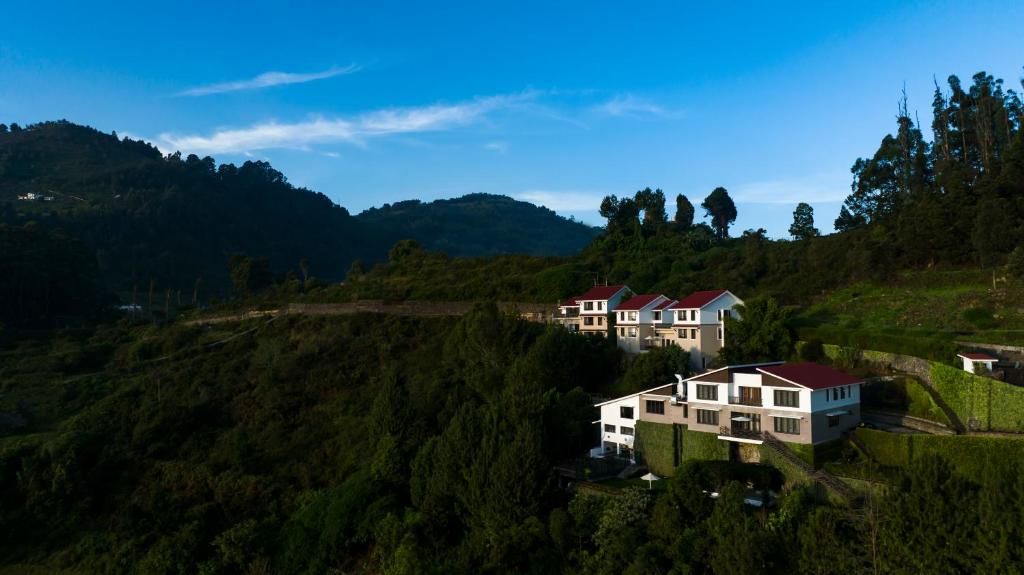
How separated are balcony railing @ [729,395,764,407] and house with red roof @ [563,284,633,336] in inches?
680

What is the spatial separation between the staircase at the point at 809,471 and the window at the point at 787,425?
45 cm

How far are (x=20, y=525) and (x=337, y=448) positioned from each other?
56.6 feet

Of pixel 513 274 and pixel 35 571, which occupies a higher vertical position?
pixel 513 274

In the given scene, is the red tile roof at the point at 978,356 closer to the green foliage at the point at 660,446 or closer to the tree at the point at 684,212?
the green foliage at the point at 660,446

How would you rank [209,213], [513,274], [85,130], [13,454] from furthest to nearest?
[85,130]
[209,213]
[513,274]
[13,454]

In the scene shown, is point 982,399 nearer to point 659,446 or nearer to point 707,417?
point 707,417

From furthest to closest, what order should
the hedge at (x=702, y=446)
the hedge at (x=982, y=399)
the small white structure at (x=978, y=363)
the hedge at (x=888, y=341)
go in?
the hedge at (x=888, y=341), the hedge at (x=702, y=446), the small white structure at (x=978, y=363), the hedge at (x=982, y=399)

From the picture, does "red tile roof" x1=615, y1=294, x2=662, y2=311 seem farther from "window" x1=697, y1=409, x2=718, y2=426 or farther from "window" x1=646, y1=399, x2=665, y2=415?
"window" x1=697, y1=409, x2=718, y2=426

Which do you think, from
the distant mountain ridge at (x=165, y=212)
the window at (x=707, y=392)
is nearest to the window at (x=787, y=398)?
the window at (x=707, y=392)

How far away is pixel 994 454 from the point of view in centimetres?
2106

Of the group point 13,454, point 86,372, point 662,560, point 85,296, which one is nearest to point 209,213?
point 85,296

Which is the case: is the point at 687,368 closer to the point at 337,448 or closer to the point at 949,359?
the point at 949,359

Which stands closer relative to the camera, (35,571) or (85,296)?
(35,571)

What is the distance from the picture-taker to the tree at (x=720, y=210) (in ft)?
264
